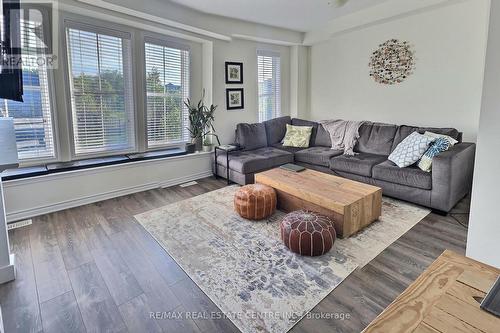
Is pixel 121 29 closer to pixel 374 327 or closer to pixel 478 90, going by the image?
pixel 374 327

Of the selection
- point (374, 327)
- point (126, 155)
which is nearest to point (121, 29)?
point (126, 155)

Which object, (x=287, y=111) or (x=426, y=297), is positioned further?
(x=287, y=111)

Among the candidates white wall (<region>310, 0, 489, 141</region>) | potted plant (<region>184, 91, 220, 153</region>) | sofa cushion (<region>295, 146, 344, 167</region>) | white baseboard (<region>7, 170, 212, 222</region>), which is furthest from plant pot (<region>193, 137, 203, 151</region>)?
white wall (<region>310, 0, 489, 141</region>)

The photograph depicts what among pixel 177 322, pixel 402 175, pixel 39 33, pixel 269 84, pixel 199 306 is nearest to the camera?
pixel 177 322

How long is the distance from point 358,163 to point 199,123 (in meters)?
2.49

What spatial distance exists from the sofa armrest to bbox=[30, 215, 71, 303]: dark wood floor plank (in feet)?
11.5

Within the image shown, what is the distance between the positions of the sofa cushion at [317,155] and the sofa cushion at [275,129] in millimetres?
691

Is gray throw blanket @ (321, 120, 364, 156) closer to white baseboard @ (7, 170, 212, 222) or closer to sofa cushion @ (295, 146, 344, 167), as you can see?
sofa cushion @ (295, 146, 344, 167)

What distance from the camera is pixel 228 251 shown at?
7.84ft

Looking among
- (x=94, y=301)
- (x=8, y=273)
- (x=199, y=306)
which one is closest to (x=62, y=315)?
(x=94, y=301)

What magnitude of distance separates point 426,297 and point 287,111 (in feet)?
16.7

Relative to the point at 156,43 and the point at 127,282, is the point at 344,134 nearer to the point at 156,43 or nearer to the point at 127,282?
the point at 156,43

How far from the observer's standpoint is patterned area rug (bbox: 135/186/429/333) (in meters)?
1.76

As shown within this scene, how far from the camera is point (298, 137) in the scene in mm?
4891
